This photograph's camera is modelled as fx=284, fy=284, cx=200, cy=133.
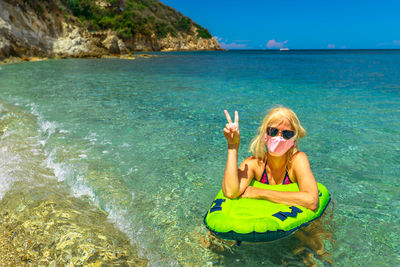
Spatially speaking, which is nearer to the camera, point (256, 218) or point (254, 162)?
point (256, 218)

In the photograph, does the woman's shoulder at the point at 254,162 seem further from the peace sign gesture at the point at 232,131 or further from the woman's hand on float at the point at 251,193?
the peace sign gesture at the point at 232,131

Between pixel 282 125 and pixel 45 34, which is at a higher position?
pixel 45 34

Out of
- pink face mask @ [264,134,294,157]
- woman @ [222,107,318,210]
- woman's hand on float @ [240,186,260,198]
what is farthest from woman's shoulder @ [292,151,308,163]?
woman's hand on float @ [240,186,260,198]

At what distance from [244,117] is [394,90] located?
8609 millimetres

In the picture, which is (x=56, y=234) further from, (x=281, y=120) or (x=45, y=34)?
(x=45, y=34)

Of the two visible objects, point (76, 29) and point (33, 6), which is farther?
point (76, 29)

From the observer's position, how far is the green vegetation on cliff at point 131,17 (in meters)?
46.6

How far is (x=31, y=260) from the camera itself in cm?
242

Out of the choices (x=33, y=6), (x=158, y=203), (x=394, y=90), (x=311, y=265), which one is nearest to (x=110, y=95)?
(x=158, y=203)

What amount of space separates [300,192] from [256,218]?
0.60m

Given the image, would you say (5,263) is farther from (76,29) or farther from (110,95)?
(76,29)

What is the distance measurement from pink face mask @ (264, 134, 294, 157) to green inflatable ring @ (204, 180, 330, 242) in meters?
0.40

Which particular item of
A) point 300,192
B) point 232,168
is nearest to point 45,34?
point 232,168

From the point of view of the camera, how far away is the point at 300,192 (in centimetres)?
278
